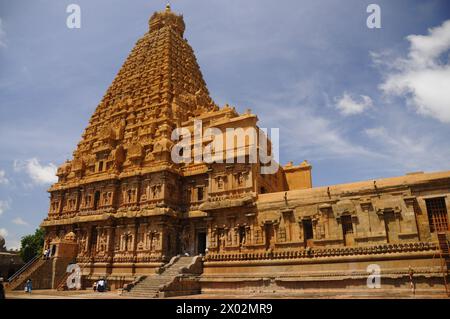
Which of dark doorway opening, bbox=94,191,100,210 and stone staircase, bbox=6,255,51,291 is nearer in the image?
stone staircase, bbox=6,255,51,291

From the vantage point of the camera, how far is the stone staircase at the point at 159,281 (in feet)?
81.1

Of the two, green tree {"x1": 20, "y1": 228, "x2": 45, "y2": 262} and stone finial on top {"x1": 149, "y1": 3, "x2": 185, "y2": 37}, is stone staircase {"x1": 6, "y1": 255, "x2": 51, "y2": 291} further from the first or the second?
stone finial on top {"x1": 149, "y1": 3, "x2": 185, "y2": 37}

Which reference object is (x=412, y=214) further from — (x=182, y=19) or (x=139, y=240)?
(x=182, y=19)

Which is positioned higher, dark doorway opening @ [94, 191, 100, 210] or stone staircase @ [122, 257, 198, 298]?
dark doorway opening @ [94, 191, 100, 210]

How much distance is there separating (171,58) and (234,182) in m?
25.2

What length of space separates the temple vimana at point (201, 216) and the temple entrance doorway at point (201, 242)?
0.10m

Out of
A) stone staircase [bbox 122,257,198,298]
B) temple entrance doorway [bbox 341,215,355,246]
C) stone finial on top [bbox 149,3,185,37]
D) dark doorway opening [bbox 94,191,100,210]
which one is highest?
stone finial on top [bbox 149,3,185,37]

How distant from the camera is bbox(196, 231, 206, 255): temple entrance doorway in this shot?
3347 centimetres

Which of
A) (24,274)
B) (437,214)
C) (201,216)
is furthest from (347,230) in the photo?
(24,274)

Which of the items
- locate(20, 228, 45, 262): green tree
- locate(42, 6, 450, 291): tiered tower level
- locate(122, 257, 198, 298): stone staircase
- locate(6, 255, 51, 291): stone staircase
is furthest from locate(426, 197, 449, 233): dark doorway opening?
locate(20, 228, 45, 262): green tree

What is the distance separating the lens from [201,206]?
29531 millimetres

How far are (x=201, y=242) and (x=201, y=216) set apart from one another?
2573mm

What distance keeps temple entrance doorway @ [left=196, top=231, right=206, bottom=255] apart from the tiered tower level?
0.10 m
